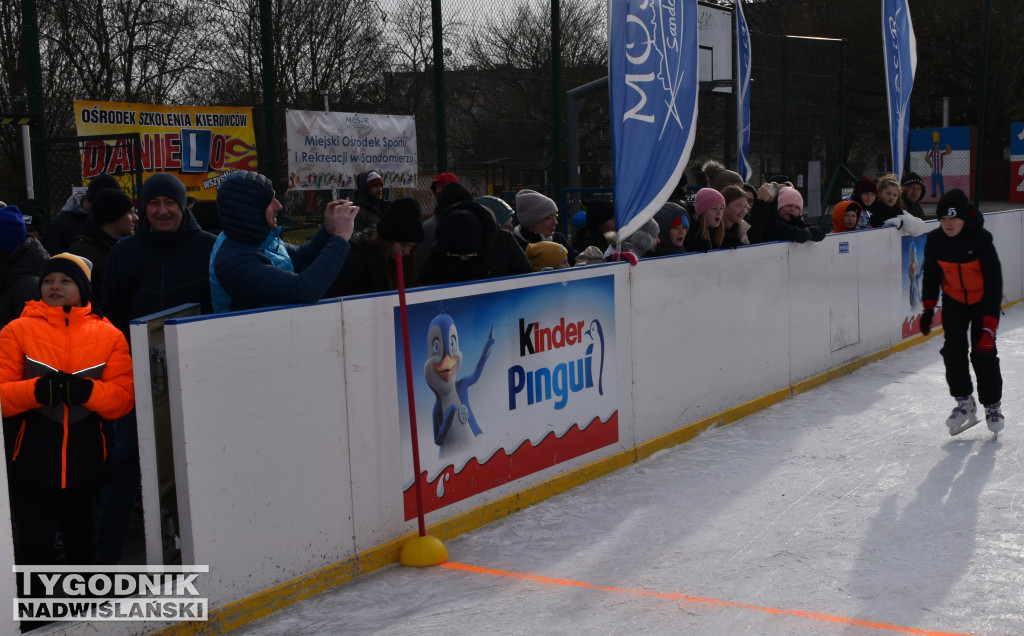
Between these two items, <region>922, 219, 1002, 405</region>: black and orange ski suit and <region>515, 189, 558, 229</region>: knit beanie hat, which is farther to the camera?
<region>922, 219, 1002, 405</region>: black and orange ski suit

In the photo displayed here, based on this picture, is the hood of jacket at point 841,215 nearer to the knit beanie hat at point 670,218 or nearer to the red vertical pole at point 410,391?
the knit beanie hat at point 670,218

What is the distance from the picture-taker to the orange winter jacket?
143 inches

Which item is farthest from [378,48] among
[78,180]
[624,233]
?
[624,233]

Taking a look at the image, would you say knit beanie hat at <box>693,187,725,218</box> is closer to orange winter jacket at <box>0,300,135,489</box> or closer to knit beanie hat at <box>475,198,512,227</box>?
knit beanie hat at <box>475,198,512,227</box>

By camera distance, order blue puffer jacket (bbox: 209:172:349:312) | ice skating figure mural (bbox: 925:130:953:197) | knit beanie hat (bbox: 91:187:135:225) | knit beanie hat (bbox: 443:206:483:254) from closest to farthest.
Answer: blue puffer jacket (bbox: 209:172:349:312) < knit beanie hat (bbox: 91:187:135:225) < knit beanie hat (bbox: 443:206:483:254) < ice skating figure mural (bbox: 925:130:953:197)

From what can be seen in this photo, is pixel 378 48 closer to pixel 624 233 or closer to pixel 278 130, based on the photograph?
pixel 278 130

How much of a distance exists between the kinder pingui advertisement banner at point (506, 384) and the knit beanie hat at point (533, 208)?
1.94 feet

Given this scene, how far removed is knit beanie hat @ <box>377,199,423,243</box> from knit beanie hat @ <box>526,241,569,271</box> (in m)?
1.17

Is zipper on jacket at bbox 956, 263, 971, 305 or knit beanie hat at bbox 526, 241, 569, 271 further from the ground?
knit beanie hat at bbox 526, 241, 569, 271

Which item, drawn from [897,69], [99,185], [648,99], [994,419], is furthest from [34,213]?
[897,69]

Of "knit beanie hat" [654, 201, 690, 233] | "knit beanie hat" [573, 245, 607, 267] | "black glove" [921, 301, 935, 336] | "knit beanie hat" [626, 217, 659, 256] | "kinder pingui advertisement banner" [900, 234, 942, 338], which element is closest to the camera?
"knit beanie hat" [573, 245, 607, 267]

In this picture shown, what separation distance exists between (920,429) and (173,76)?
1035 centimetres

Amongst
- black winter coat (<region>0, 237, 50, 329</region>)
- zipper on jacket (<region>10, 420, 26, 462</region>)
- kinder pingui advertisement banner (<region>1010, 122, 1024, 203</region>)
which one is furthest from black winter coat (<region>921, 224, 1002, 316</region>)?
kinder pingui advertisement banner (<region>1010, 122, 1024, 203</region>)

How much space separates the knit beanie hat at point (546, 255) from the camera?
5934 millimetres
